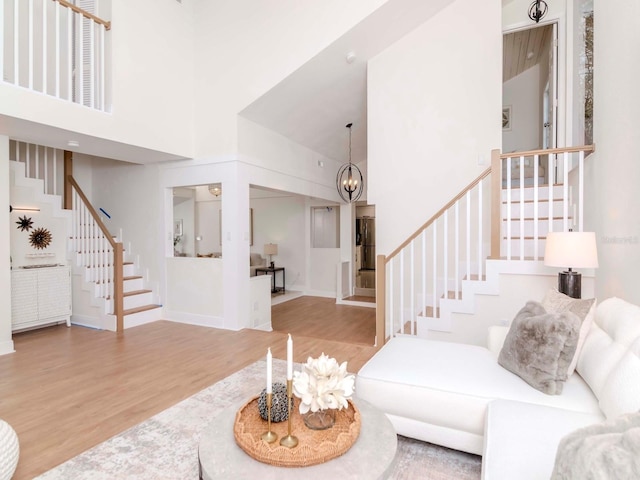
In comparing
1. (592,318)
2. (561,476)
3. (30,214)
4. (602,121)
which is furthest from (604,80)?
(30,214)

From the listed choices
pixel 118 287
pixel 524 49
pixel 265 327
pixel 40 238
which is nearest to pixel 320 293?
pixel 265 327

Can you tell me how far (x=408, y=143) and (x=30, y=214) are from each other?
220 inches

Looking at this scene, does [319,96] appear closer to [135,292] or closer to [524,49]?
[524,49]

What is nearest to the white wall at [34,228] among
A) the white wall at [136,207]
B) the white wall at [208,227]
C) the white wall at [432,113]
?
the white wall at [136,207]

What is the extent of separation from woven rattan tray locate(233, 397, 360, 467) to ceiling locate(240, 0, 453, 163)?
163 inches

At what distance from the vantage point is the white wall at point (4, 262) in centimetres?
386

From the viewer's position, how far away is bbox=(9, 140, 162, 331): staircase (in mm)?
4918

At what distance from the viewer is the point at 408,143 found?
4.70m

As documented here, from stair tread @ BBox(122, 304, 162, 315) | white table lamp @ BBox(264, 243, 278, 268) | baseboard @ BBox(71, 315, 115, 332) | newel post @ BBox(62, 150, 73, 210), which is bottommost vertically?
baseboard @ BBox(71, 315, 115, 332)

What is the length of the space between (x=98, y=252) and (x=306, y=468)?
204 inches

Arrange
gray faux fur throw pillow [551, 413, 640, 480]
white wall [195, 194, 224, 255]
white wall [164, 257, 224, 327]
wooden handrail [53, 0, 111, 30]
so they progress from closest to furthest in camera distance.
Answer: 1. gray faux fur throw pillow [551, 413, 640, 480]
2. wooden handrail [53, 0, 111, 30]
3. white wall [164, 257, 224, 327]
4. white wall [195, 194, 224, 255]

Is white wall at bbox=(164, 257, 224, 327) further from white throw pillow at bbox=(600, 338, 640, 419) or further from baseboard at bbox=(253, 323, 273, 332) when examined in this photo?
white throw pillow at bbox=(600, 338, 640, 419)

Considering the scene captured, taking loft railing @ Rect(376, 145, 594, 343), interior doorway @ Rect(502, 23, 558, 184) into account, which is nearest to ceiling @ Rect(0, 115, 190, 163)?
loft railing @ Rect(376, 145, 594, 343)

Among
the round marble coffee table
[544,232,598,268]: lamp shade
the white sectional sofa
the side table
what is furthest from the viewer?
the side table
